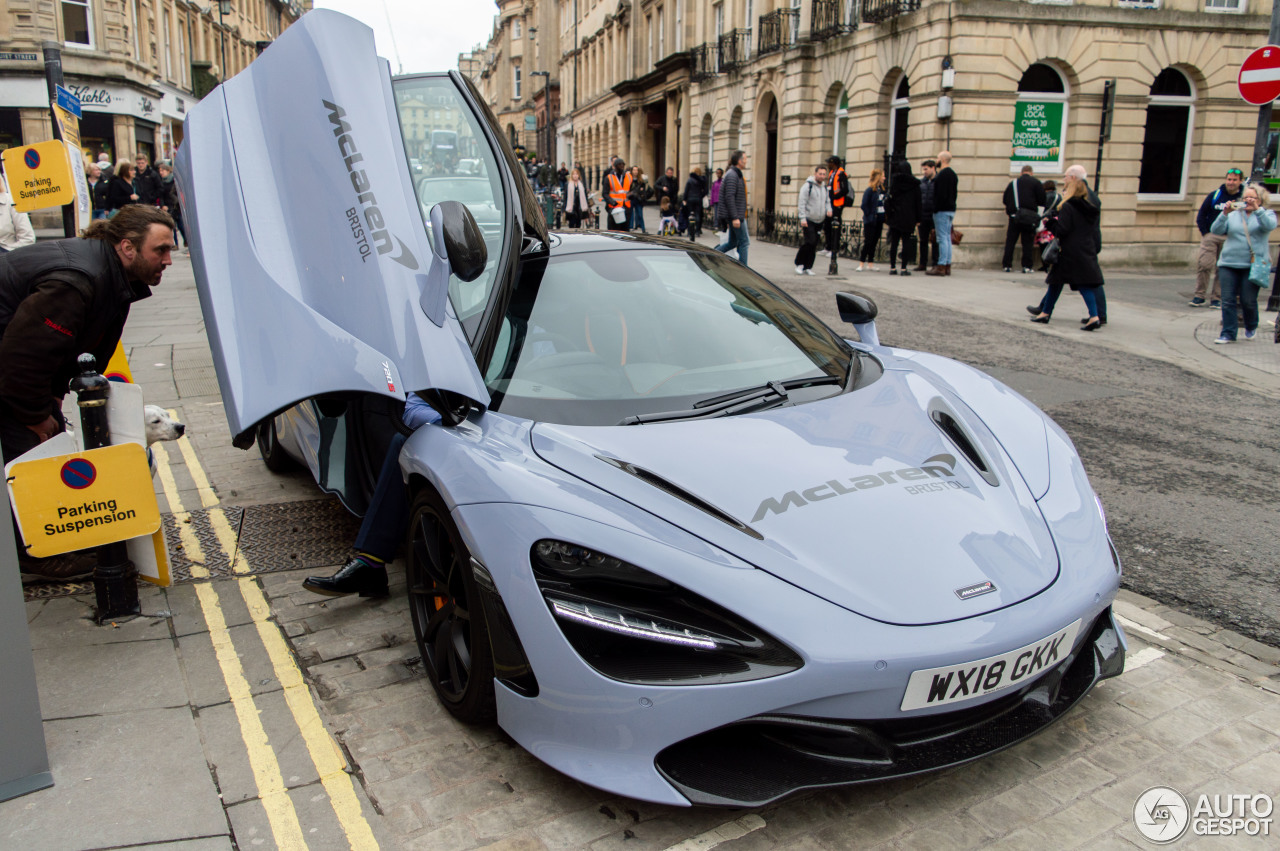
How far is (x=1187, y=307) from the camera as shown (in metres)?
13.3

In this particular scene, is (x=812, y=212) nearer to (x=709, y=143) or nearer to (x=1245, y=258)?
(x=1245, y=258)

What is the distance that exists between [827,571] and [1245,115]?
2200 cm

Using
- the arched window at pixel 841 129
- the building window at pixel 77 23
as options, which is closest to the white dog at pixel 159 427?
the arched window at pixel 841 129

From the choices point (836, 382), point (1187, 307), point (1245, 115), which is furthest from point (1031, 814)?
point (1245, 115)

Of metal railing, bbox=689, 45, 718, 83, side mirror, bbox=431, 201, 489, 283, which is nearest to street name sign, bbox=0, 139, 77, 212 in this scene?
side mirror, bbox=431, 201, 489, 283

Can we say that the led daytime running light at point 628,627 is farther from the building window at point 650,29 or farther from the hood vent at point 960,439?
the building window at point 650,29

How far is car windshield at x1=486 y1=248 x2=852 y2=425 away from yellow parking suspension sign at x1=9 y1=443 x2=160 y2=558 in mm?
1490

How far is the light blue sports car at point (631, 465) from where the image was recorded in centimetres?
218

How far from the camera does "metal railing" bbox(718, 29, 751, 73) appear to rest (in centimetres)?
2960

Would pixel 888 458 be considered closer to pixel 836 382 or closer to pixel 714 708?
pixel 836 382

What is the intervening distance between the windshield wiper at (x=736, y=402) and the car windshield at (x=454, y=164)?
0.75 meters

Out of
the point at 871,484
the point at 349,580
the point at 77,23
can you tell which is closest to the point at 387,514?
the point at 349,580

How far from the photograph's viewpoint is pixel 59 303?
11.5 feet

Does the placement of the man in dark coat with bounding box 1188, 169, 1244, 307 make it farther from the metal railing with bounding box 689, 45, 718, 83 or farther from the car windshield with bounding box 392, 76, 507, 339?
the metal railing with bounding box 689, 45, 718, 83
